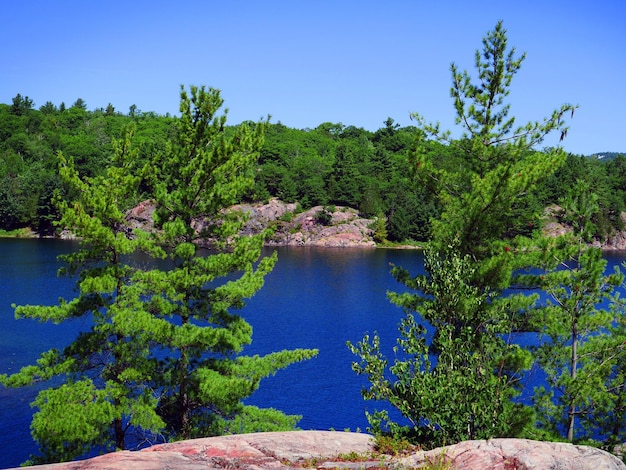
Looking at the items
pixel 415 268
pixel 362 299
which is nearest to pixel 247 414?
pixel 362 299

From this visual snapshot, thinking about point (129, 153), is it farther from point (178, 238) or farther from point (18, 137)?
point (18, 137)

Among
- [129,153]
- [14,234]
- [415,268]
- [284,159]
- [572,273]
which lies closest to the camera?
[572,273]

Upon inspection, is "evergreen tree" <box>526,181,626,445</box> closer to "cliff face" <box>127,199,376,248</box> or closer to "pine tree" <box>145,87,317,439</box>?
"pine tree" <box>145,87,317,439</box>

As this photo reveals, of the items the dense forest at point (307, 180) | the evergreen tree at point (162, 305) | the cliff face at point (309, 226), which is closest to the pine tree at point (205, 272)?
the evergreen tree at point (162, 305)

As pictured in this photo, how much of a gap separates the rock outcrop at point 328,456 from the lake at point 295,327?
57.2 feet

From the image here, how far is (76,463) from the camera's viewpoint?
9680 mm

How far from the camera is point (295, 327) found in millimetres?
45594

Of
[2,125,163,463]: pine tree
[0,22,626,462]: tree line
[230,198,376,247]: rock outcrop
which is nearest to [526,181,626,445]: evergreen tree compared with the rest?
[0,22,626,462]: tree line

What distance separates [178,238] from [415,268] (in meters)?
60.7

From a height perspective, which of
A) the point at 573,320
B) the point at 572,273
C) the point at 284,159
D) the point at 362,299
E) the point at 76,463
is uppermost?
the point at 284,159

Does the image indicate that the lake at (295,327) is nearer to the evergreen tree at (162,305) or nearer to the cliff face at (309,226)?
the evergreen tree at (162,305)

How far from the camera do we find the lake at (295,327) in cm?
3000

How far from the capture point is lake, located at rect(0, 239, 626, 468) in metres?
30.0

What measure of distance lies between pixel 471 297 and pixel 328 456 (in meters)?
5.02
